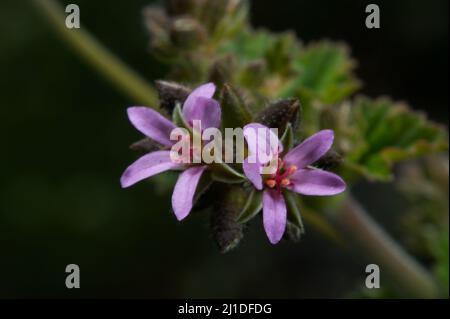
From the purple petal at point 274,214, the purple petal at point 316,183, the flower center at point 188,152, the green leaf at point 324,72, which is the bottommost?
the purple petal at point 274,214

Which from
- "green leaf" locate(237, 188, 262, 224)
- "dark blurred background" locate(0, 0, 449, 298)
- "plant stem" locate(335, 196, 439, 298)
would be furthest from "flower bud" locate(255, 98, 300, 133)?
"dark blurred background" locate(0, 0, 449, 298)

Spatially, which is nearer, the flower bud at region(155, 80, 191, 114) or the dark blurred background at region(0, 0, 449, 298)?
the flower bud at region(155, 80, 191, 114)

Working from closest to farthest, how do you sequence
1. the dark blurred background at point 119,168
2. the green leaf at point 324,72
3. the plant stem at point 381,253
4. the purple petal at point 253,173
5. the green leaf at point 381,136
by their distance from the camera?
the purple petal at point 253,173
the green leaf at point 381,136
the plant stem at point 381,253
the green leaf at point 324,72
the dark blurred background at point 119,168

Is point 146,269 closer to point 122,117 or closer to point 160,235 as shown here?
point 160,235

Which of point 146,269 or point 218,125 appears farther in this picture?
point 146,269

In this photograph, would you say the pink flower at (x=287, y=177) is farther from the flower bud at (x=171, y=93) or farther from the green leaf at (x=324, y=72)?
the green leaf at (x=324, y=72)

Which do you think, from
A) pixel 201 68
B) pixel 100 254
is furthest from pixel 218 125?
pixel 100 254

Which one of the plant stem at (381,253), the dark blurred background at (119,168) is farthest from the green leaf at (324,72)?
the dark blurred background at (119,168)

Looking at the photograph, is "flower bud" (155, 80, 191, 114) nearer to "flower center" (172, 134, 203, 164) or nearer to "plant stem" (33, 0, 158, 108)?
"flower center" (172, 134, 203, 164)
